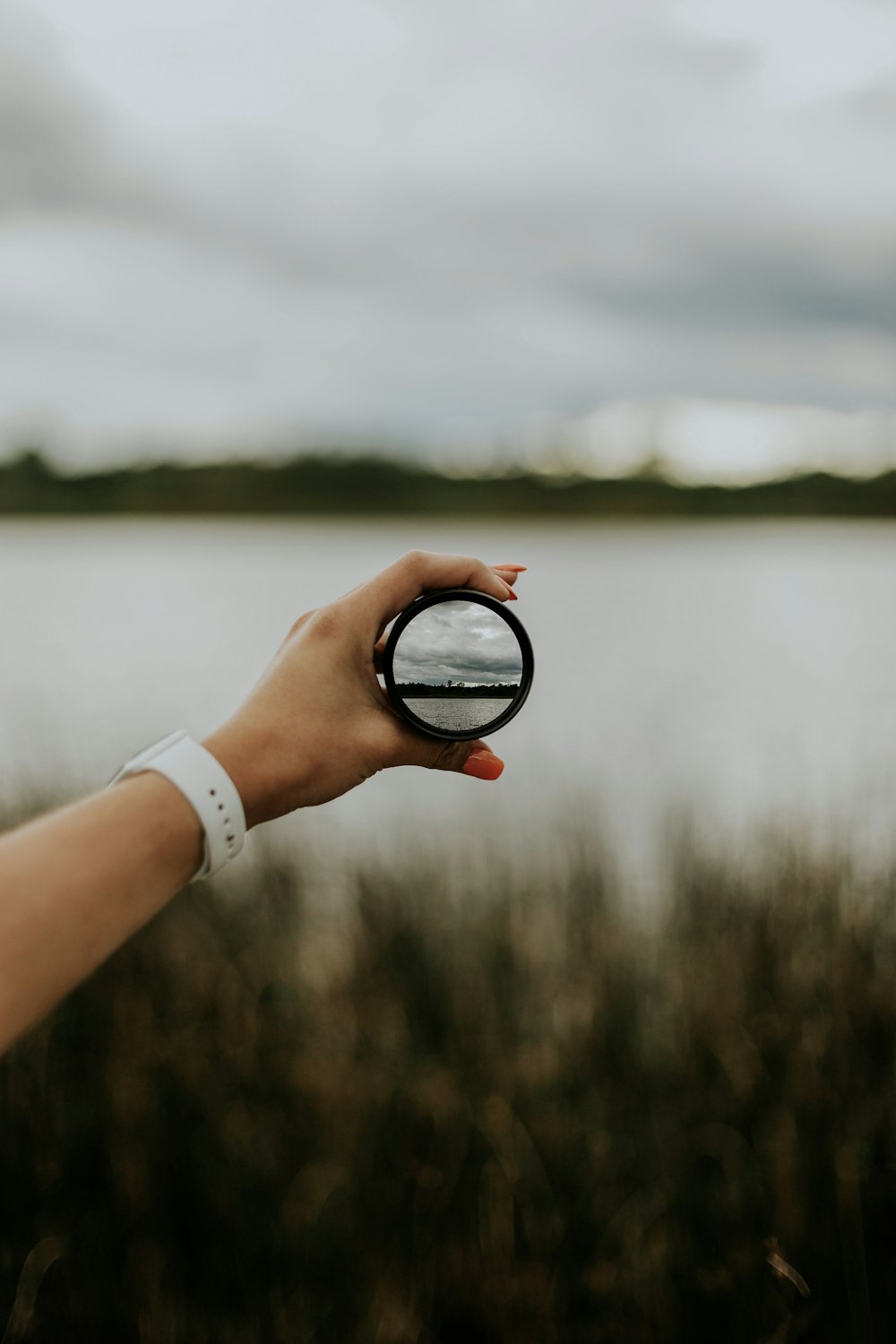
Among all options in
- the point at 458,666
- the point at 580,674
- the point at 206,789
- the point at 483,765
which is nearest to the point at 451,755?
the point at 483,765

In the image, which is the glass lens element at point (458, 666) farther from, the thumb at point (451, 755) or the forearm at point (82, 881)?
the forearm at point (82, 881)

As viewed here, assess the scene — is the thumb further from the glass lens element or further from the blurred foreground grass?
the blurred foreground grass

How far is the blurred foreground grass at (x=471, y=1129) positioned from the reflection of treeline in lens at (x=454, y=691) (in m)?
1.69

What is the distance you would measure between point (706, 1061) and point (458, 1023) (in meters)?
1.05

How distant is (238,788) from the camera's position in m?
1.42

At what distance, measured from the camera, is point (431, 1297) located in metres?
3.29

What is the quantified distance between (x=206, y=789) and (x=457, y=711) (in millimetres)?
405

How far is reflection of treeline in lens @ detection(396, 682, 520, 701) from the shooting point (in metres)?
1.53

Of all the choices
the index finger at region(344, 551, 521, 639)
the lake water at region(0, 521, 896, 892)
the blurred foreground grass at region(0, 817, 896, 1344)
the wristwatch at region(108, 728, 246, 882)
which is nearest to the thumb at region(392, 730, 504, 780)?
the index finger at region(344, 551, 521, 639)

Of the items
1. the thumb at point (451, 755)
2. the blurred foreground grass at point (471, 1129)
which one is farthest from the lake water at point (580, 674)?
the thumb at point (451, 755)

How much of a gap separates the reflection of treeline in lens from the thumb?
69 mm

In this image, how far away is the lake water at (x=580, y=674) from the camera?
242 inches

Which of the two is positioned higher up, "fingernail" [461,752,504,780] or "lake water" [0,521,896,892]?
"fingernail" [461,752,504,780]

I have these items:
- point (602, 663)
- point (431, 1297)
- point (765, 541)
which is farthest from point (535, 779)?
point (765, 541)
